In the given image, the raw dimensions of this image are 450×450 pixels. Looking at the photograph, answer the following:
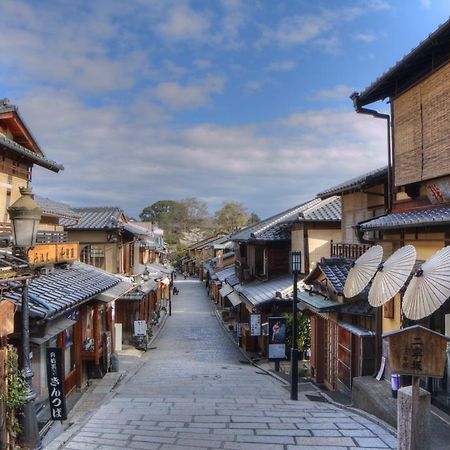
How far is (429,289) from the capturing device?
6777 mm

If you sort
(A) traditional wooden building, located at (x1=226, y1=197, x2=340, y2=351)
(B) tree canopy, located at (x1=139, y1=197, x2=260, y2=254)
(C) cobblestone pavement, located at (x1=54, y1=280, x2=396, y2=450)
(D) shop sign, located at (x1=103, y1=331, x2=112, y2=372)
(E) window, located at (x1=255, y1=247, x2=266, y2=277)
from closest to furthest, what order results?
1. (C) cobblestone pavement, located at (x1=54, y1=280, x2=396, y2=450)
2. (D) shop sign, located at (x1=103, y1=331, x2=112, y2=372)
3. (A) traditional wooden building, located at (x1=226, y1=197, x2=340, y2=351)
4. (E) window, located at (x1=255, y1=247, x2=266, y2=277)
5. (B) tree canopy, located at (x1=139, y1=197, x2=260, y2=254)

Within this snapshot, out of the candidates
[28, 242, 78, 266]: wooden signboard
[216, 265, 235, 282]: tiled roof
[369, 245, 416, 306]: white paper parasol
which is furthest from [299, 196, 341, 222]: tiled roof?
[216, 265, 235, 282]: tiled roof

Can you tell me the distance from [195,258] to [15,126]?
79.4 metres

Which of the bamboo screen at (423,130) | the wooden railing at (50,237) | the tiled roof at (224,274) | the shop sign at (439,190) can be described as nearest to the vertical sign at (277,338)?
the wooden railing at (50,237)

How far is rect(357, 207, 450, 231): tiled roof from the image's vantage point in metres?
8.59

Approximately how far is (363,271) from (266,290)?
14109 mm

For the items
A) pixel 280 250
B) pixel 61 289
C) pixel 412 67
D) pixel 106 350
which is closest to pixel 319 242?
pixel 280 250

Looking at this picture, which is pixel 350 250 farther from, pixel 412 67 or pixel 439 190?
pixel 412 67

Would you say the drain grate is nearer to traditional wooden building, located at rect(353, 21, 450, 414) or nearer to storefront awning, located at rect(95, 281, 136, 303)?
traditional wooden building, located at rect(353, 21, 450, 414)

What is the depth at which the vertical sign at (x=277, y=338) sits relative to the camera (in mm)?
18719

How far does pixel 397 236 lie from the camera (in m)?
11.4

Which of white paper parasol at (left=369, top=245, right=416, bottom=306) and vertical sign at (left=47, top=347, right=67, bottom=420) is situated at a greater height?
white paper parasol at (left=369, top=245, right=416, bottom=306)

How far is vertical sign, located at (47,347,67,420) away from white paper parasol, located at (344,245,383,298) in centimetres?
654

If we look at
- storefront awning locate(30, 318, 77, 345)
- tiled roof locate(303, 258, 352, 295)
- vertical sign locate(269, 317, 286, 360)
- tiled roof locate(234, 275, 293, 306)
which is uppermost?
tiled roof locate(303, 258, 352, 295)
